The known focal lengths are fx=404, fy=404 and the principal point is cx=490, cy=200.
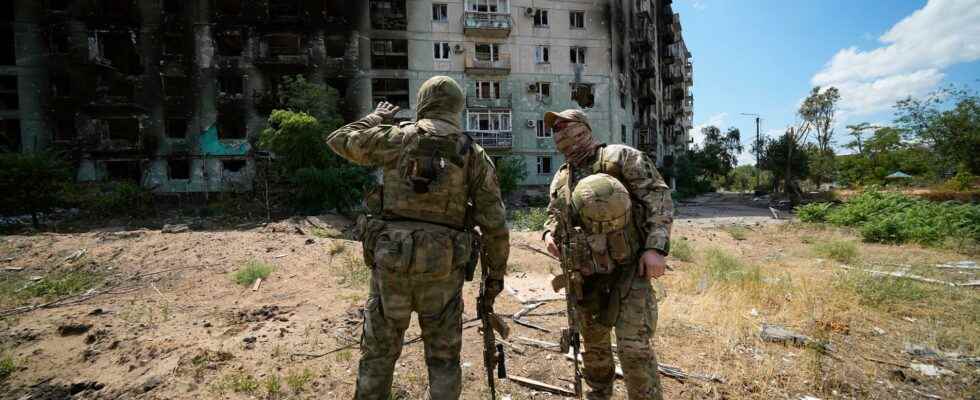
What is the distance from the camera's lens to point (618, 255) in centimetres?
258

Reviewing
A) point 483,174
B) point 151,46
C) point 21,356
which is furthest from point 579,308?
point 151,46

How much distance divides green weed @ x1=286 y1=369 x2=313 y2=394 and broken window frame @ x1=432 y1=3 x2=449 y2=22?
23.4m

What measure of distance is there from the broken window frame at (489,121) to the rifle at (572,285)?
21.0m

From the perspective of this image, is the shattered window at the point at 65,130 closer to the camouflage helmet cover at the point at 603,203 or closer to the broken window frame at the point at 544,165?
the broken window frame at the point at 544,165

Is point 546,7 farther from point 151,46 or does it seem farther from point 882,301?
point 882,301

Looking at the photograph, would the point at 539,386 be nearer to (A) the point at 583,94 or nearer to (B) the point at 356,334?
(B) the point at 356,334

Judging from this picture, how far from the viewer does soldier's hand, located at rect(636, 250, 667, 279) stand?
8.12 ft

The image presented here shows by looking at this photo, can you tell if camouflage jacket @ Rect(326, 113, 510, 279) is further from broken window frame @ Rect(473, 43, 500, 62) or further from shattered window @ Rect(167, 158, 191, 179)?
shattered window @ Rect(167, 158, 191, 179)

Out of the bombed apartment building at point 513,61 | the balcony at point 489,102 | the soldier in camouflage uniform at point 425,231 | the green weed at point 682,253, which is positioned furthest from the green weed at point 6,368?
the balcony at point 489,102

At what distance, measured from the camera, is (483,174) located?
2.69 metres

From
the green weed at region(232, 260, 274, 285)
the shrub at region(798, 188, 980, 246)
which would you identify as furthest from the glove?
the shrub at region(798, 188, 980, 246)

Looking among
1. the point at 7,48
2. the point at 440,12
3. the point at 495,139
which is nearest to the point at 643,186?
the point at 495,139

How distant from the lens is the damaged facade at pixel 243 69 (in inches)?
836

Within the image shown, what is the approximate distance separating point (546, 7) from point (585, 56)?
379cm
